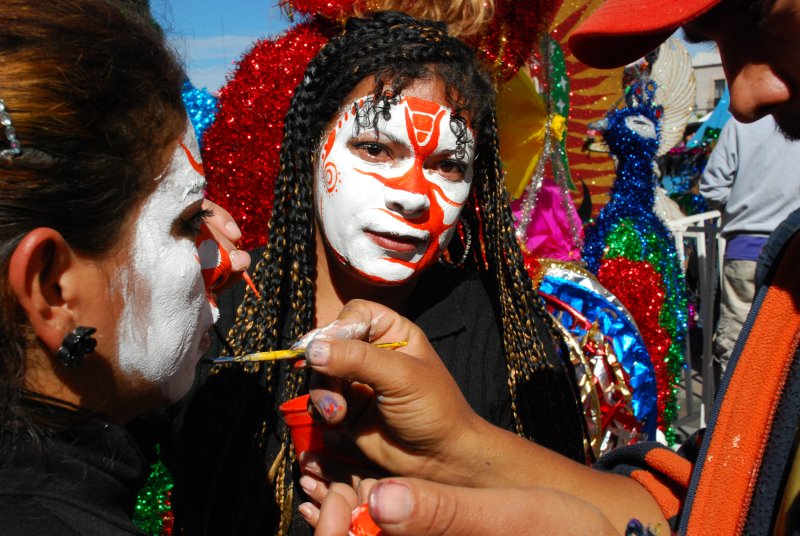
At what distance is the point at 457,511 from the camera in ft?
2.77

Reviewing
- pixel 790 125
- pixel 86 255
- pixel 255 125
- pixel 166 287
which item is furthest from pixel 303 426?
pixel 255 125

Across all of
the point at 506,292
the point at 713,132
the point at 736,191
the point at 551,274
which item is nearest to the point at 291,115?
the point at 506,292

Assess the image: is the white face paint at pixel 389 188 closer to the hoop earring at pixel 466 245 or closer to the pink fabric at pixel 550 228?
the hoop earring at pixel 466 245

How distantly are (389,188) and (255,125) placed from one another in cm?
95

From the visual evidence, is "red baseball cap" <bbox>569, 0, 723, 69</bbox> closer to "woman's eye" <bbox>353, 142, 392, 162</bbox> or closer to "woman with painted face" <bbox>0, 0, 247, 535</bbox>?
"woman's eye" <bbox>353, 142, 392, 162</bbox>

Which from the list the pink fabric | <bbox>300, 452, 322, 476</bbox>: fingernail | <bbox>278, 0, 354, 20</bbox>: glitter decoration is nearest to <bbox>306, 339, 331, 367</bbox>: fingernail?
<bbox>300, 452, 322, 476</bbox>: fingernail

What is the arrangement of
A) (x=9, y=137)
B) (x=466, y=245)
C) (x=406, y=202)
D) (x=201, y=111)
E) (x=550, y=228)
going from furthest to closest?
(x=550, y=228), (x=201, y=111), (x=466, y=245), (x=406, y=202), (x=9, y=137)

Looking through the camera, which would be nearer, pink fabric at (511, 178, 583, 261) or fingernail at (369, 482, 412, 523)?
fingernail at (369, 482, 412, 523)

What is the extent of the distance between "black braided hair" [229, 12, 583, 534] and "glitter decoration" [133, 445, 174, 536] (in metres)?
0.89

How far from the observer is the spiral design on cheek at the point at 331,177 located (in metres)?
1.61

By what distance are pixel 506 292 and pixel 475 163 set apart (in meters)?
0.38

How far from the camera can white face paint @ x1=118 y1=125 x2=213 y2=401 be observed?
37.9 inches

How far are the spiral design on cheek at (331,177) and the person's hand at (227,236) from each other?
30 cm

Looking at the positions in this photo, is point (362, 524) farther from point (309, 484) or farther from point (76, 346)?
point (76, 346)
